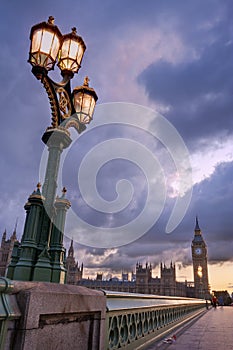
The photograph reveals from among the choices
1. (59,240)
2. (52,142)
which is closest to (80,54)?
(52,142)

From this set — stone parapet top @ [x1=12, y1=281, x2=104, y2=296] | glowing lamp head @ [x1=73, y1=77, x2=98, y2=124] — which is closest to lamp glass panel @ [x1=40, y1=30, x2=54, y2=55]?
glowing lamp head @ [x1=73, y1=77, x2=98, y2=124]

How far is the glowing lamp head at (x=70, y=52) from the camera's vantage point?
5949 mm

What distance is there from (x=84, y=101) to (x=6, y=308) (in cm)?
529

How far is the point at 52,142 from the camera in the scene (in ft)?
16.6

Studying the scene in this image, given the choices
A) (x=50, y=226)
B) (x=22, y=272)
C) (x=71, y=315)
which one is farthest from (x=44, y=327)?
(x=50, y=226)

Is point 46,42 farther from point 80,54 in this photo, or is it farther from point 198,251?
point 198,251

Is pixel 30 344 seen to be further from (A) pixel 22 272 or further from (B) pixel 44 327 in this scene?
(A) pixel 22 272

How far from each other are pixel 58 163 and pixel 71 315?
9.35 feet

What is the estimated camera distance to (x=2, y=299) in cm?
204

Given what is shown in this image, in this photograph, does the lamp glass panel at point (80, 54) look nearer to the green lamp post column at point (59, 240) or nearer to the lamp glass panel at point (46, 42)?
the lamp glass panel at point (46, 42)

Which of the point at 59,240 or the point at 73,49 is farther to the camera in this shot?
the point at 73,49

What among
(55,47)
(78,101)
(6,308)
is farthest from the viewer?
(78,101)

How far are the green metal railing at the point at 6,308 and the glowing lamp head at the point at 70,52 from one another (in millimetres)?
5197

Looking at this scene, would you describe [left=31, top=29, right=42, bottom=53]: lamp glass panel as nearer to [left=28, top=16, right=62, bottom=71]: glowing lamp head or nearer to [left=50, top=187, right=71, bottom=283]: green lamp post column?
[left=28, top=16, right=62, bottom=71]: glowing lamp head
